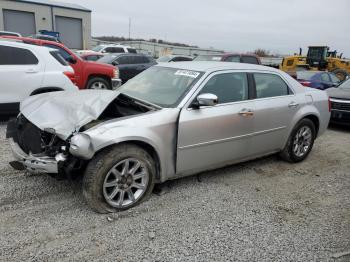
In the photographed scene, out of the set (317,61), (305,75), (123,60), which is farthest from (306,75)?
(317,61)

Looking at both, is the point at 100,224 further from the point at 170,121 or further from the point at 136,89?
the point at 136,89

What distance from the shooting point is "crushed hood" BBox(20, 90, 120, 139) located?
3.30 m

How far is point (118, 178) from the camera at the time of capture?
3.34 metres

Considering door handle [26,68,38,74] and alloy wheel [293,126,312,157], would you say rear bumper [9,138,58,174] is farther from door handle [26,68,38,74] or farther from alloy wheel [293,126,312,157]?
alloy wheel [293,126,312,157]

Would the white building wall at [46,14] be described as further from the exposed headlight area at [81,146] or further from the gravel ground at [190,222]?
the exposed headlight area at [81,146]

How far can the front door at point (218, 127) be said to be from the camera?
12.1 feet

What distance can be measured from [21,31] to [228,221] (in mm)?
34663

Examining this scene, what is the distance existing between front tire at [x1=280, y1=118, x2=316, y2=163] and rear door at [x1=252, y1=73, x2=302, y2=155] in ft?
0.78

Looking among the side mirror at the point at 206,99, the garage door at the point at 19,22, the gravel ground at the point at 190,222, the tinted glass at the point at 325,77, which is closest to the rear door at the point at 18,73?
the gravel ground at the point at 190,222

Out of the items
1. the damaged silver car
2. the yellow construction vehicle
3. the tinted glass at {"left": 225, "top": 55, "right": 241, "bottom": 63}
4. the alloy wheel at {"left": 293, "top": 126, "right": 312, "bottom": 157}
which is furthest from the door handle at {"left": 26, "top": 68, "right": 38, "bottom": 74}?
the yellow construction vehicle

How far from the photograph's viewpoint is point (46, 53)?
671 centimetres

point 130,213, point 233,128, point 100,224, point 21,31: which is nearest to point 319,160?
point 233,128

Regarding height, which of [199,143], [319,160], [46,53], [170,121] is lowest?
[319,160]

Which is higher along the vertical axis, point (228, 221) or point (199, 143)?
point (199, 143)
